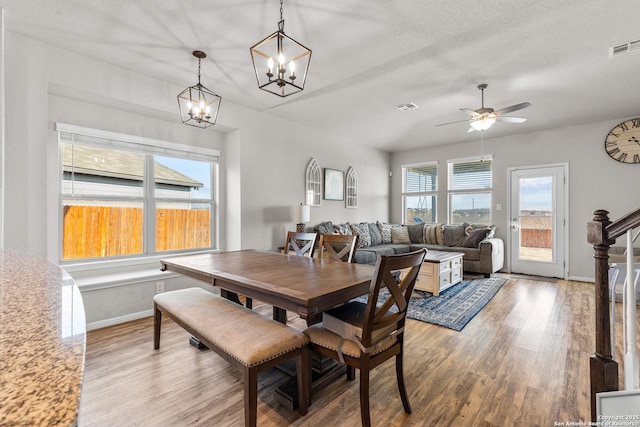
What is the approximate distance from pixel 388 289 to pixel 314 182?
3858 mm

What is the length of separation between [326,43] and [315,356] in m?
2.64

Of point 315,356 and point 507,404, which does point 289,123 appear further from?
point 507,404

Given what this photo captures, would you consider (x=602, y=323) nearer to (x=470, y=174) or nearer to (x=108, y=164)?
(x=108, y=164)

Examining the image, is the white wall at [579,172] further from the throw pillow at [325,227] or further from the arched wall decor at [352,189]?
the throw pillow at [325,227]

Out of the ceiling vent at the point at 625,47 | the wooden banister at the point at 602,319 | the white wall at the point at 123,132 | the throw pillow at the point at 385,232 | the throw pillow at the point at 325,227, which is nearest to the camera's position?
the wooden banister at the point at 602,319

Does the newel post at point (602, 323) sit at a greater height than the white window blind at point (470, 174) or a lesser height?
lesser

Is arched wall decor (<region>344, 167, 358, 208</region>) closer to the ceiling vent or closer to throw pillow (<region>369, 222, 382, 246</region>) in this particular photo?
throw pillow (<region>369, 222, 382, 246</region>)

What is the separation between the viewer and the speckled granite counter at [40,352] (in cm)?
31

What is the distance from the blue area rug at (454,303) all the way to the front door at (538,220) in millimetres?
1194

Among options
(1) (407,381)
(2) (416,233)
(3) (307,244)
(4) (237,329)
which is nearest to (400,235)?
(2) (416,233)

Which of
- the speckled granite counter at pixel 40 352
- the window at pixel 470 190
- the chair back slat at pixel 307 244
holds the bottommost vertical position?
the chair back slat at pixel 307 244

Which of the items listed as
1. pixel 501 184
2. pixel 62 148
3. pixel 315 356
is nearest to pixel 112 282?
pixel 62 148

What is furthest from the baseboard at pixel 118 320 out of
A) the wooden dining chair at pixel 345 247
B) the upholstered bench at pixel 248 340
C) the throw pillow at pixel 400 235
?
the throw pillow at pixel 400 235

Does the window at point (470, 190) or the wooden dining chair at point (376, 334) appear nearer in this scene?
A: the wooden dining chair at point (376, 334)
